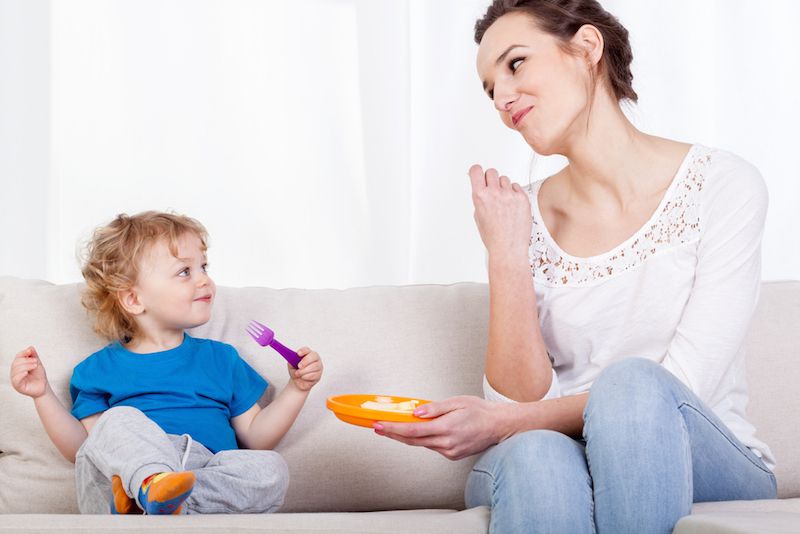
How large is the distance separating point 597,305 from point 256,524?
2.31 ft

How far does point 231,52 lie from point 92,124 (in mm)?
401

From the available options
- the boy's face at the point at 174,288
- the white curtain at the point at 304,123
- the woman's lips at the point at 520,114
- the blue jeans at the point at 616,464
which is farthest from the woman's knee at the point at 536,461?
the white curtain at the point at 304,123

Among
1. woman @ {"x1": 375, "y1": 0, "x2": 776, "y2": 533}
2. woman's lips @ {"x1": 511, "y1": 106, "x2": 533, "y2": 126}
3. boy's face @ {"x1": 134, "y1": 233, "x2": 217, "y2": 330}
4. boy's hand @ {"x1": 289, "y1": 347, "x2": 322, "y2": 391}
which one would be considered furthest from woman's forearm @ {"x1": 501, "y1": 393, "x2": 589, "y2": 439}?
boy's face @ {"x1": 134, "y1": 233, "x2": 217, "y2": 330}

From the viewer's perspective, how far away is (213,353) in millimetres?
1835

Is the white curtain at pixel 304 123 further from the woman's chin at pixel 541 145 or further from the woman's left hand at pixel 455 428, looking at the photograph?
the woman's left hand at pixel 455 428

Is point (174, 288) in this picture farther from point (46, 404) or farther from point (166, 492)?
point (166, 492)

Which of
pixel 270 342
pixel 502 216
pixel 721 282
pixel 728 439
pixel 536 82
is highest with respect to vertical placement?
pixel 536 82

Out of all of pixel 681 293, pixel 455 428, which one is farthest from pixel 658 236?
pixel 455 428

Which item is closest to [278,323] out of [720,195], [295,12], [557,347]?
[557,347]

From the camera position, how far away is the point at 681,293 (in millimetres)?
1601

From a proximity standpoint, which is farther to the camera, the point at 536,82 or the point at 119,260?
the point at 119,260

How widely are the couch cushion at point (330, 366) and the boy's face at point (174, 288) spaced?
8 cm

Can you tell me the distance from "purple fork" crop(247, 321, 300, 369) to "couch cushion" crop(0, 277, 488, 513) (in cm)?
13

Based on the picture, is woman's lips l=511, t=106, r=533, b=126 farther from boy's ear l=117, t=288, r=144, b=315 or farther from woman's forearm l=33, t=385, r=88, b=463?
woman's forearm l=33, t=385, r=88, b=463
